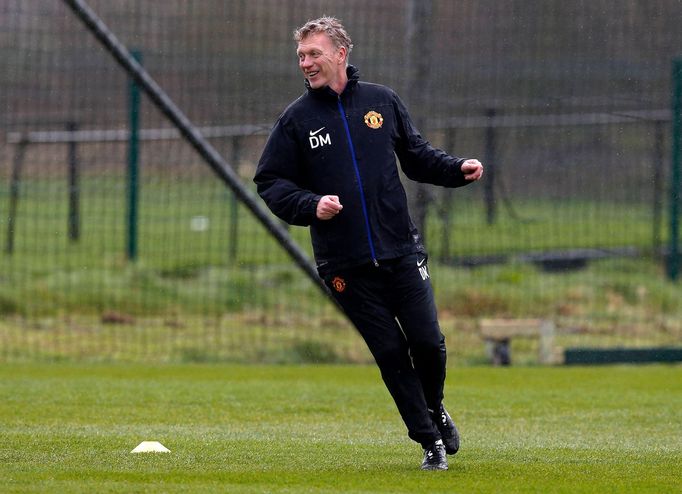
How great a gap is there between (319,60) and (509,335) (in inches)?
193

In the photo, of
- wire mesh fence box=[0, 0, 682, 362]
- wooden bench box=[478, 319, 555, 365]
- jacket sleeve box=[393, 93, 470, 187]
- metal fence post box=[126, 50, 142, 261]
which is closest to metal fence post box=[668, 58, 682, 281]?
wire mesh fence box=[0, 0, 682, 362]

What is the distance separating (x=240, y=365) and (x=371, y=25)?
9.75ft

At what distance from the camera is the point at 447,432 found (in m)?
6.20

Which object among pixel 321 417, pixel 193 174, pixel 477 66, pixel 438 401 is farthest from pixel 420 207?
pixel 438 401

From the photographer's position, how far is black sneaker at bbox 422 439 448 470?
19.6 ft

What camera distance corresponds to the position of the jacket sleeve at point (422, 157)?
6.09m

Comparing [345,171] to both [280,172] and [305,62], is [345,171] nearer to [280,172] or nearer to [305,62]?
[280,172]

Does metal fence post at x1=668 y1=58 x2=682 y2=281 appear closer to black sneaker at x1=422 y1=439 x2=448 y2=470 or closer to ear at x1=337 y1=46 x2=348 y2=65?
ear at x1=337 y1=46 x2=348 y2=65

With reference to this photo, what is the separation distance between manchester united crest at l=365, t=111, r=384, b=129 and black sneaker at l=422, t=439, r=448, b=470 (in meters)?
1.37

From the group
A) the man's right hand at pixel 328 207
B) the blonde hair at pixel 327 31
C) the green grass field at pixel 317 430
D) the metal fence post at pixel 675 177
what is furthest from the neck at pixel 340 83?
the metal fence post at pixel 675 177

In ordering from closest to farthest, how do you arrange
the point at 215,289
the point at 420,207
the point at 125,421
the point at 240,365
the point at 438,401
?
the point at 438,401, the point at 125,421, the point at 240,365, the point at 420,207, the point at 215,289

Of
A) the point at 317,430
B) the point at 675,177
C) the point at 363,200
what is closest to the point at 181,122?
the point at 317,430

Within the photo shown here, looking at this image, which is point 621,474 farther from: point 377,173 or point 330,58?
point 330,58

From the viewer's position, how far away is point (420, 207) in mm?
11312
